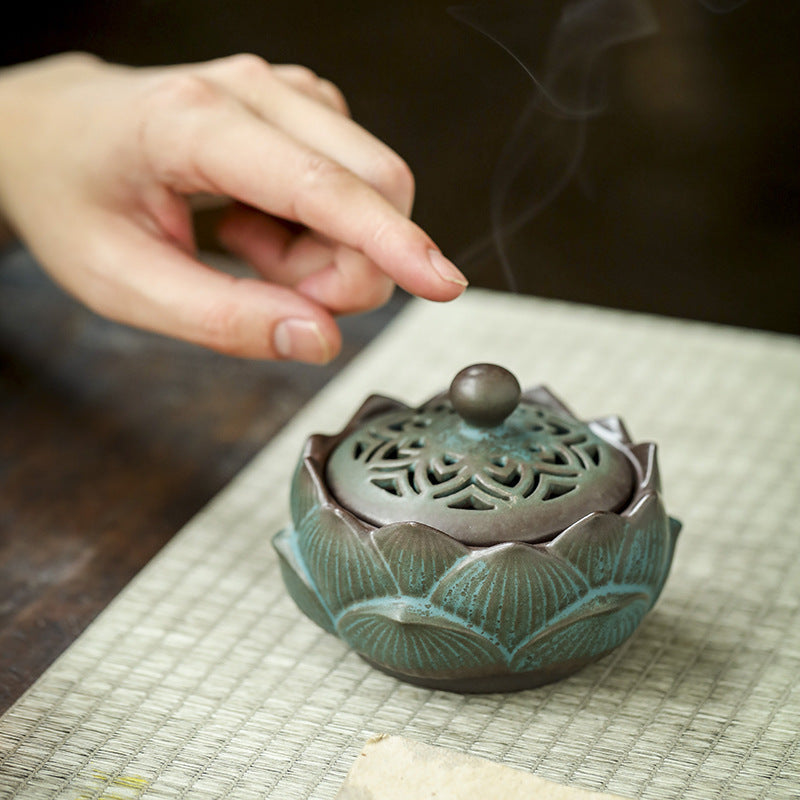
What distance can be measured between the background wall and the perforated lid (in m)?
1.99

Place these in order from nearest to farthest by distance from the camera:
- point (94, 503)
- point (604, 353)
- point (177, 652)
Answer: point (177, 652) < point (94, 503) < point (604, 353)

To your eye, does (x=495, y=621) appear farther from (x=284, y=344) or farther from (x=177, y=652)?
(x=284, y=344)

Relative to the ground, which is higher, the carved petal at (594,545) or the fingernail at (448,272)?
the fingernail at (448,272)

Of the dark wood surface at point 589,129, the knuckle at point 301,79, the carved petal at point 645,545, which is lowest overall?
the dark wood surface at point 589,129

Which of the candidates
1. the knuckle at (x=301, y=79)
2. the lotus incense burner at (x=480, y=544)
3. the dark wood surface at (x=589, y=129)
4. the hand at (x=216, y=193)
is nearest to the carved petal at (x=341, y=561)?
the lotus incense burner at (x=480, y=544)

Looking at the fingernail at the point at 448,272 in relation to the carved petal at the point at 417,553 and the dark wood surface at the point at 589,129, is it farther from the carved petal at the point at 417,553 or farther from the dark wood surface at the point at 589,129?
the dark wood surface at the point at 589,129

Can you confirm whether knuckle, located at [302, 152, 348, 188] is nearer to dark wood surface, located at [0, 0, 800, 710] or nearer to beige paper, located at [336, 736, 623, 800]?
beige paper, located at [336, 736, 623, 800]

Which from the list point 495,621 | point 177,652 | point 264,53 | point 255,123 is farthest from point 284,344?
point 264,53

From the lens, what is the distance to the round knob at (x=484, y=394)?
0.94m

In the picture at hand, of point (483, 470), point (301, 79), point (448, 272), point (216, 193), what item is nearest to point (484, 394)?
point (483, 470)

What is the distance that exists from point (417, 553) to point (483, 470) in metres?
0.11

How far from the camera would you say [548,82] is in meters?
1.42

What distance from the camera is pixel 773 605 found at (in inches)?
43.9

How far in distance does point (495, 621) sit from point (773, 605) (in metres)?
0.41
